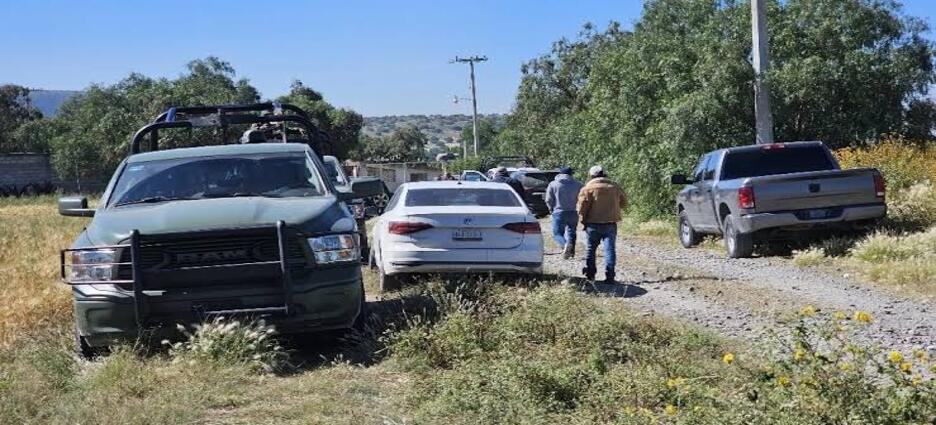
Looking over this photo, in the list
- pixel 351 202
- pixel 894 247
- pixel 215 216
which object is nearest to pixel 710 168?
pixel 894 247

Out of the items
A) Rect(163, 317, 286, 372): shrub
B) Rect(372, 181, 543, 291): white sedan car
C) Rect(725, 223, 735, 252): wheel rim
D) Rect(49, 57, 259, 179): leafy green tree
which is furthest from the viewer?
Rect(49, 57, 259, 179): leafy green tree

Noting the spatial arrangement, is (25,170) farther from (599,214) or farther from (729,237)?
(599,214)

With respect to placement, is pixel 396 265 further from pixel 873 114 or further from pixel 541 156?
pixel 541 156

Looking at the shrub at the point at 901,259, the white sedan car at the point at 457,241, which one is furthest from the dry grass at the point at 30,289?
the shrub at the point at 901,259

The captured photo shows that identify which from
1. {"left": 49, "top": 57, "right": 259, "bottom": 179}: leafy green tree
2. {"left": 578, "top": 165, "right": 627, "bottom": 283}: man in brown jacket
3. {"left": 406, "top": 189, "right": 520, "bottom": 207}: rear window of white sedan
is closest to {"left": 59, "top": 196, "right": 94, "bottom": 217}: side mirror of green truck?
{"left": 406, "top": 189, "right": 520, "bottom": 207}: rear window of white sedan

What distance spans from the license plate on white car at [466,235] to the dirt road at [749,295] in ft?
5.65

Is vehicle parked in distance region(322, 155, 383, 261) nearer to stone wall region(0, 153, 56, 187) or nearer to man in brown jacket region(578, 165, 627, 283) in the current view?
man in brown jacket region(578, 165, 627, 283)

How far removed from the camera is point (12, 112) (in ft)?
240

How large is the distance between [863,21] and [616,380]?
17.3 meters

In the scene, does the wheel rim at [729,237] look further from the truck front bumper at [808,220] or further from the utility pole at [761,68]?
the utility pole at [761,68]

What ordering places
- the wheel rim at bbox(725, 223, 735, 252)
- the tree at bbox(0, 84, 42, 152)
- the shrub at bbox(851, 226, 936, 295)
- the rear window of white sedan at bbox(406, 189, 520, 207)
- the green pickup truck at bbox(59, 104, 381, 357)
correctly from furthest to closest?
the tree at bbox(0, 84, 42, 152) < the wheel rim at bbox(725, 223, 735, 252) < the rear window of white sedan at bbox(406, 189, 520, 207) < the shrub at bbox(851, 226, 936, 295) < the green pickup truck at bbox(59, 104, 381, 357)

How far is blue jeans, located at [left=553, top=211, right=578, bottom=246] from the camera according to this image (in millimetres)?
14742

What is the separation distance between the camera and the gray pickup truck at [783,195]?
12.6 meters

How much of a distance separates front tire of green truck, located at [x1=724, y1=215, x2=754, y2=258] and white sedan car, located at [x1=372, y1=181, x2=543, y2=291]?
14.1ft
